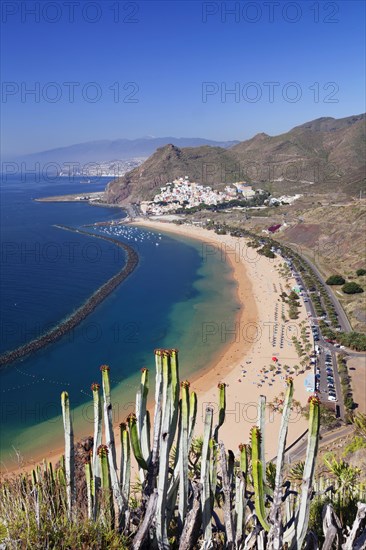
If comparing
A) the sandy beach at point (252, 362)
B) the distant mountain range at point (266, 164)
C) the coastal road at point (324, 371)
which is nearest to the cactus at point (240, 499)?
the sandy beach at point (252, 362)

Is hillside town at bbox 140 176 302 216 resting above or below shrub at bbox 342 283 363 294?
above

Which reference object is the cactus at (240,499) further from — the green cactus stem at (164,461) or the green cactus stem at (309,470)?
the green cactus stem at (164,461)

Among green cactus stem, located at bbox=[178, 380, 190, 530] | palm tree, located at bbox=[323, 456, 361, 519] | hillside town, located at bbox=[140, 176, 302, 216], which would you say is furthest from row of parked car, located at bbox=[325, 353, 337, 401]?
hillside town, located at bbox=[140, 176, 302, 216]

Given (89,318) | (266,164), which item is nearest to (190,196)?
(266,164)

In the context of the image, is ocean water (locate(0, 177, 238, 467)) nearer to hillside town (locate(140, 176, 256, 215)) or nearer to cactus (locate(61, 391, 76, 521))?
cactus (locate(61, 391, 76, 521))

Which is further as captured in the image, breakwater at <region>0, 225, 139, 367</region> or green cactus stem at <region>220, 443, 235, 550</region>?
breakwater at <region>0, 225, 139, 367</region>

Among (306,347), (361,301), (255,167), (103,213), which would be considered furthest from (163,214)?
(306,347)
